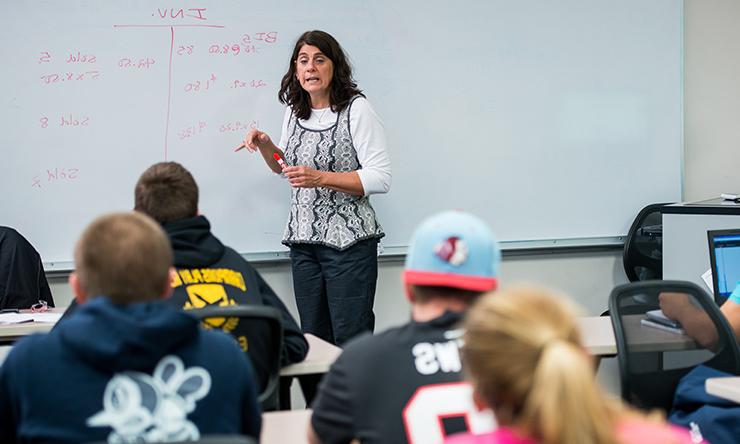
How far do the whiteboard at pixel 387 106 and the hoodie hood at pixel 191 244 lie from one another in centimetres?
166

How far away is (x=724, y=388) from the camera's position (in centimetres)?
224

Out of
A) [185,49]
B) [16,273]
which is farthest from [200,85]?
[16,273]

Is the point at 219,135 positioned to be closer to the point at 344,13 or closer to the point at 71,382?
the point at 344,13

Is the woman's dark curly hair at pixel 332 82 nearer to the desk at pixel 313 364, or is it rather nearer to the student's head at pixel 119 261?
the desk at pixel 313 364

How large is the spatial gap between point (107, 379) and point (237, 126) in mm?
2845

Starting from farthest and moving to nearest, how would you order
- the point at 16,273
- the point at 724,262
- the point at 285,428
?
the point at 16,273 → the point at 724,262 → the point at 285,428

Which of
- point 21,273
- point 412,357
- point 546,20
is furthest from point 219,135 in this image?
point 412,357

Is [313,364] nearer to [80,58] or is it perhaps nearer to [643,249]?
[80,58]

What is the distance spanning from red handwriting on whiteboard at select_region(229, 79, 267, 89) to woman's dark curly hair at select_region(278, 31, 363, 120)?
42 cm

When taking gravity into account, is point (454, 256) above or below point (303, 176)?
below

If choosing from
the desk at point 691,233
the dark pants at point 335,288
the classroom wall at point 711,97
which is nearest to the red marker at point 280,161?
the dark pants at point 335,288

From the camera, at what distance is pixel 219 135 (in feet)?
13.7

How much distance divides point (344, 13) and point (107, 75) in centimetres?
116

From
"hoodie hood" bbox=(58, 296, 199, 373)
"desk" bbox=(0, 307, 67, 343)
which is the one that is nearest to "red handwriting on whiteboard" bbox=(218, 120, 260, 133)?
"desk" bbox=(0, 307, 67, 343)
